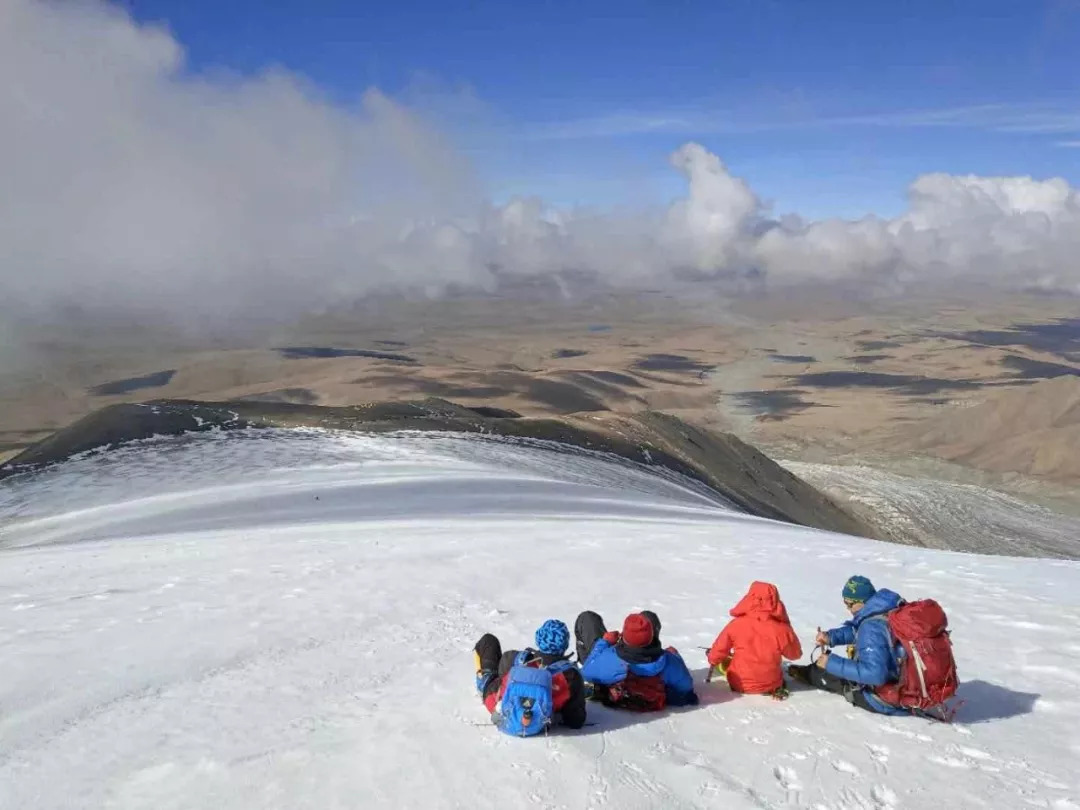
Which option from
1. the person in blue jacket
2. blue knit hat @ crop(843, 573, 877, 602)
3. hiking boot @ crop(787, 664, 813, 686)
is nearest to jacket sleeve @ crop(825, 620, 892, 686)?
the person in blue jacket

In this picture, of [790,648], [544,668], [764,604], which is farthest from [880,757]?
[544,668]

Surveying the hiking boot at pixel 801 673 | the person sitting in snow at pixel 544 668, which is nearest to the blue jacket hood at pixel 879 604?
the hiking boot at pixel 801 673

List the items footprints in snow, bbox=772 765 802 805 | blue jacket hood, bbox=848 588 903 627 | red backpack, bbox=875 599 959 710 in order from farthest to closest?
blue jacket hood, bbox=848 588 903 627, red backpack, bbox=875 599 959 710, footprints in snow, bbox=772 765 802 805

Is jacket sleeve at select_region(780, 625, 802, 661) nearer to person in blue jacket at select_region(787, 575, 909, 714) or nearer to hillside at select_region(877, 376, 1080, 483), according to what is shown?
person in blue jacket at select_region(787, 575, 909, 714)

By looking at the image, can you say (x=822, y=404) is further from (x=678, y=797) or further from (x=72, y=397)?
(x=678, y=797)

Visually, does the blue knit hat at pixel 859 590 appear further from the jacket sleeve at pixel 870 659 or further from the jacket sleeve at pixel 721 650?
the jacket sleeve at pixel 721 650
